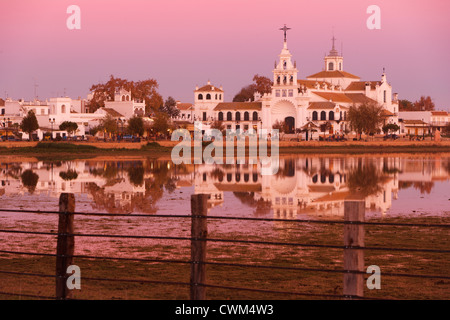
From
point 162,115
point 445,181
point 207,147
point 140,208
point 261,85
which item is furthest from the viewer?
point 261,85

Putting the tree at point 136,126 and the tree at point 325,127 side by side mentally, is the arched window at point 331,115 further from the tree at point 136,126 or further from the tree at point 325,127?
the tree at point 136,126

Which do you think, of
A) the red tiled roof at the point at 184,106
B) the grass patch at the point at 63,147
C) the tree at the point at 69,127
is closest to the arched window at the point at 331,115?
the tree at the point at 69,127

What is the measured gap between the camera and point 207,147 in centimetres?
Result: 8819

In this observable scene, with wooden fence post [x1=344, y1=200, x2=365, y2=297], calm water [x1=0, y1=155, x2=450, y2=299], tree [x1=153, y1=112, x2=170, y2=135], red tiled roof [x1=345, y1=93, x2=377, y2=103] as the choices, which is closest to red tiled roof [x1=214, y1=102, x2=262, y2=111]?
red tiled roof [x1=345, y1=93, x2=377, y2=103]

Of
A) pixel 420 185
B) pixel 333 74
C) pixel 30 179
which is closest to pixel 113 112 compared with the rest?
pixel 333 74

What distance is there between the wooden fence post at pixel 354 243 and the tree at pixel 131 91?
141702mm

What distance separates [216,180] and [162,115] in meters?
64.5

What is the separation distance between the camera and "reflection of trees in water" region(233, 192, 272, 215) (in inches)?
1120

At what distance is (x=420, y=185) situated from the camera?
40.4 meters

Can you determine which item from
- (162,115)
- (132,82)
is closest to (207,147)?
(162,115)

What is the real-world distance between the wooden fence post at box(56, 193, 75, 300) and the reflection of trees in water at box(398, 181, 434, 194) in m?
29.1

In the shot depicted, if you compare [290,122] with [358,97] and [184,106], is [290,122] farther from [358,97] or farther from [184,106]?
[184,106]
